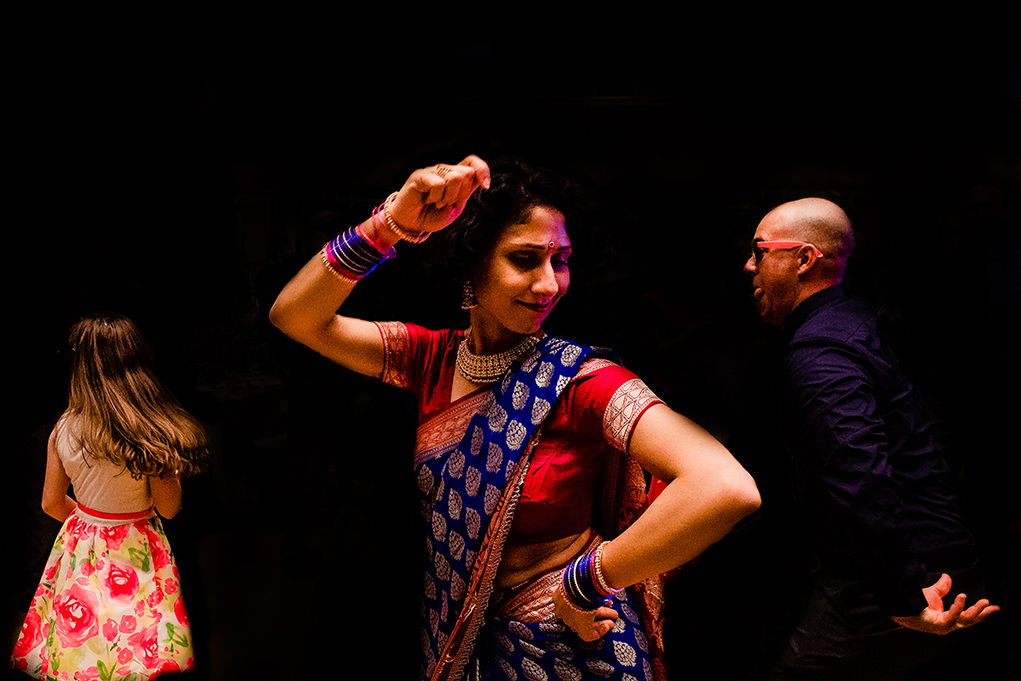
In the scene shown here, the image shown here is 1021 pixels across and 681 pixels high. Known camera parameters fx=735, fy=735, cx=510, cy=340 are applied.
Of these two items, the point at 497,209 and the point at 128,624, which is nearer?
the point at 497,209

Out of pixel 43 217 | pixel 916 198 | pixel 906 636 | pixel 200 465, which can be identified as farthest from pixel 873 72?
pixel 43 217

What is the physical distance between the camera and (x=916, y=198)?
1.64m

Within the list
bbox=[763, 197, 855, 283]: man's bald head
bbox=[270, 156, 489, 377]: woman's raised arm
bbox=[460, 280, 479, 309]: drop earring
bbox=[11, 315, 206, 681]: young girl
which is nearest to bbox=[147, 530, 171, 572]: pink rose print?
bbox=[11, 315, 206, 681]: young girl

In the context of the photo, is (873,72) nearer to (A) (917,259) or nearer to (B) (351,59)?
(A) (917,259)

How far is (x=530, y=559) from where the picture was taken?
1.21 meters

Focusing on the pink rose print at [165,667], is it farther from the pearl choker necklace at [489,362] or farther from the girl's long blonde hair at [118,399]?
the pearl choker necklace at [489,362]

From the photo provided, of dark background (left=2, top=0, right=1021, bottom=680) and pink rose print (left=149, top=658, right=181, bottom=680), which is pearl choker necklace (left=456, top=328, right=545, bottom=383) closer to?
dark background (left=2, top=0, right=1021, bottom=680)

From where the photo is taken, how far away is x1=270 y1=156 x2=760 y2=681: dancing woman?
3.58ft

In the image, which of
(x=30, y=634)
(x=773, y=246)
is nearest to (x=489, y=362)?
(x=773, y=246)

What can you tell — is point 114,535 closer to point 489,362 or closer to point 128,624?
point 128,624

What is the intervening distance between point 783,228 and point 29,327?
1682 mm

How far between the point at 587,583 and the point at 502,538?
0.15 m

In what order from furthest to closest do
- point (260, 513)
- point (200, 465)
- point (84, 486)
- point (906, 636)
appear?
point (260, 513), point (200, 465), point (84, 486), point (906, 636)

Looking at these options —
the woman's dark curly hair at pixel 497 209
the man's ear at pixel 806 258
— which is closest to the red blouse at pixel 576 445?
the woman's dark curly hair at pixel 497 209
